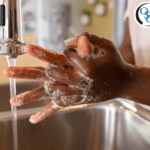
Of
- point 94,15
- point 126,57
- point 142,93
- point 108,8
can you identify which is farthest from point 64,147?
point 94,15

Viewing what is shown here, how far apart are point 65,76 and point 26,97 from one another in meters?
0.08

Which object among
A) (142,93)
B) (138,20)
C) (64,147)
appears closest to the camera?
(142,93)

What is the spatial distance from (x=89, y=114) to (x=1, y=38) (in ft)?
1.12

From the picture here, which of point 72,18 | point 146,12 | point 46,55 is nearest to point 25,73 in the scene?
point 46,55

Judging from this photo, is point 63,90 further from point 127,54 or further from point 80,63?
point 127,54

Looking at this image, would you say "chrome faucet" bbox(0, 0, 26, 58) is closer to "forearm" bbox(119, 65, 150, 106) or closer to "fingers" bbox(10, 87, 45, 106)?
"fingers" bbox(10, 87, 45, 106)

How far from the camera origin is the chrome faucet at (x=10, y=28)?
380mm

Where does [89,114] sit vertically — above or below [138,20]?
below

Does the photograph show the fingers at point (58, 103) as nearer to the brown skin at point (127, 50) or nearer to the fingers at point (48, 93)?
the fingers at point (48, 93)

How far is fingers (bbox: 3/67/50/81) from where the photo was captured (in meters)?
0.31

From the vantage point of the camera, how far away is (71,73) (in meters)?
0.34

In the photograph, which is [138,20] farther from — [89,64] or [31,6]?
[31,6]

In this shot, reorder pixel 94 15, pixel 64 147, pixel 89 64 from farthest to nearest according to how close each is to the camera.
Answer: pixel 94 15 → pixel 64 147 → pixel 89 64

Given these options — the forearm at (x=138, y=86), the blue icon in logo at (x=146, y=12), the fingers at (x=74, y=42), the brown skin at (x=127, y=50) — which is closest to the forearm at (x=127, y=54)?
the brown skin at (x=127, y=50)
